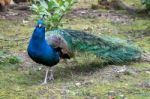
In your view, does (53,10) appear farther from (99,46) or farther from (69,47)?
(69,47)

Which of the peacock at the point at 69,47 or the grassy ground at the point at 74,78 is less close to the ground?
the peacock at the point at 69,47

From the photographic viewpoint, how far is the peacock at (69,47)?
240 inches

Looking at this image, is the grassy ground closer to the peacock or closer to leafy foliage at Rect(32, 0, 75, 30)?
the peacock

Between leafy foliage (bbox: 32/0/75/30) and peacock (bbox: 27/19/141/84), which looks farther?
leafy foliage (bbox: 32/0/75/30)

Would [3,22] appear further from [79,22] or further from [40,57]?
[40,57]

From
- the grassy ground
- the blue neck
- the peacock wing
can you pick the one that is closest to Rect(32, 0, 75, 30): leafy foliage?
the grassy ground

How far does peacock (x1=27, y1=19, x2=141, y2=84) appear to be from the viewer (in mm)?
6102

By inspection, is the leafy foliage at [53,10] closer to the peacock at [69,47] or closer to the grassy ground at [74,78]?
the grassy ground at [74,78]

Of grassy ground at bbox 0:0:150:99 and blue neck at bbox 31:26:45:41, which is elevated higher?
blue neck at bbox 31:26:45:41

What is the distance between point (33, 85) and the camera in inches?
244

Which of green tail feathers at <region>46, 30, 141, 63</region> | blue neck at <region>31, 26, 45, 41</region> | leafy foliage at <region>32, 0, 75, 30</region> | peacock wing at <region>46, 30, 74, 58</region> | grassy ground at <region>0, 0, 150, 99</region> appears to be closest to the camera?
grassy ground at <region>0, 0, 150, 99</region>

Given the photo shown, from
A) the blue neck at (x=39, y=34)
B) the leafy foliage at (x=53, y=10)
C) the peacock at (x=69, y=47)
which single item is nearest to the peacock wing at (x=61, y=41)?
the peacock at (x=69, y=47)

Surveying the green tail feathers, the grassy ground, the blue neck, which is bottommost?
the grassy ground

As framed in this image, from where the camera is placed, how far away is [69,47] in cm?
654
